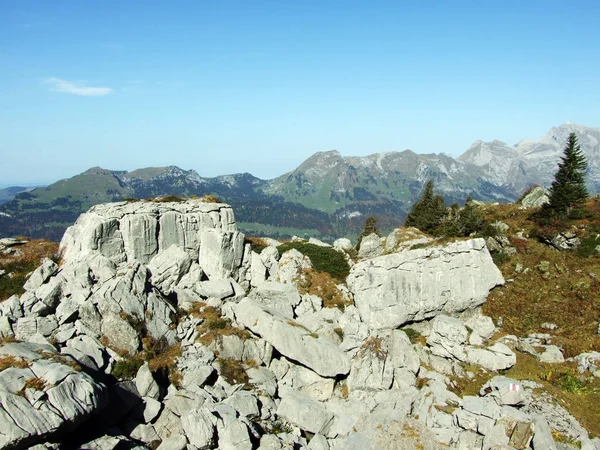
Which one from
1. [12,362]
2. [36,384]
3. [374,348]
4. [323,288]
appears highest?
[12,362]

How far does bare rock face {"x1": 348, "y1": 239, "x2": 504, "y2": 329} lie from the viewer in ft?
110

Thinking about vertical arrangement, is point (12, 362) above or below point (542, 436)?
above

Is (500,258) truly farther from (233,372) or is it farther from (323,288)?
(233,372)

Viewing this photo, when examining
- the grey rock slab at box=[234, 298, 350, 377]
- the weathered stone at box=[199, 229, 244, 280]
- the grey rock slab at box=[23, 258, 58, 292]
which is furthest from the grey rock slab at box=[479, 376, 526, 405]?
the grey rock slab at box=[23, 258, 58, 292]

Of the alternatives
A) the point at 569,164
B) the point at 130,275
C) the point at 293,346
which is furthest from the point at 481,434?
the point at 569,164

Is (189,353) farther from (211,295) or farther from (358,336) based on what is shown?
(358,336)

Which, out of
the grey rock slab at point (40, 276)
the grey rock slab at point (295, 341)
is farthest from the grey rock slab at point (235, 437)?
the grey rock slab at point (40, 276)

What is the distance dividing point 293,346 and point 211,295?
10.3 m

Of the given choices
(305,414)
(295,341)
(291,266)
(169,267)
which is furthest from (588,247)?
(169,267)

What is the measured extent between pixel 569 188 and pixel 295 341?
119 feet

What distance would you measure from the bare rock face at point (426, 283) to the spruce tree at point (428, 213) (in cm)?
1520

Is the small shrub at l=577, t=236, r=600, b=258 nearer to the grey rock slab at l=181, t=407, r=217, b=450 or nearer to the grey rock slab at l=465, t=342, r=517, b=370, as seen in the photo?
the grey rock slab at l=465, t=342, r=517, b=370

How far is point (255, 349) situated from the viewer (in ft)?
101

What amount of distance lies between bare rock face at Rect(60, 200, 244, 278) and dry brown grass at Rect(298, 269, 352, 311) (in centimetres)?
729
